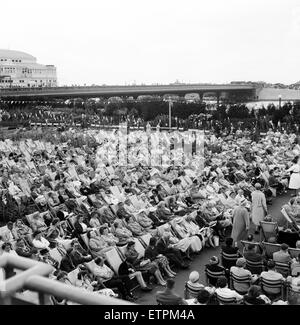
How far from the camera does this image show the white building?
475ft

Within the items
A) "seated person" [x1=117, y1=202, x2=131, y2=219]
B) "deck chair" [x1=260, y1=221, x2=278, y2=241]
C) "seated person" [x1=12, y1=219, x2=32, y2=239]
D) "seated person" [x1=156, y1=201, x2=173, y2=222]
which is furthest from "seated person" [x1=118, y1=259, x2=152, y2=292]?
"seated person" [x1=156, y1=201, x2=173, y2=222]

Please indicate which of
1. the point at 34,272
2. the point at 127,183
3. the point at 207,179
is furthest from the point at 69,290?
the point at 207,179

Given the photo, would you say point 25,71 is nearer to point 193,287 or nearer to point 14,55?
point 14,55

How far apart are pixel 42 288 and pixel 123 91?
3796 inches

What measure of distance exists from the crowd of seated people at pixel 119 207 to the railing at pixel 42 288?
532cm

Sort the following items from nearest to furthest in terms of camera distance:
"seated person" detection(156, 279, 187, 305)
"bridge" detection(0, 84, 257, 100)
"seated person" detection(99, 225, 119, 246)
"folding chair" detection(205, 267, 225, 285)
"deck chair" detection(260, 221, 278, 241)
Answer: "seated person" detection(156, 279, 187, 305) < "folding chair" detection(205, 267, 225, 285) < "seated person" detection(99, 225, 119, 246) < "deck chair" detection(260, 221, 278, 241) < "bridge" detection(0, 84, 257, 100)

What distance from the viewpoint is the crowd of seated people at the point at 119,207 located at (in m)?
8.39

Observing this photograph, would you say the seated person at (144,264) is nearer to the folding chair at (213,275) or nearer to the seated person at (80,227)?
the folding chair at (213,275)

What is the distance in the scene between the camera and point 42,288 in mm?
1734

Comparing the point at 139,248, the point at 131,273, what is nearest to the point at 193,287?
the point at 131,273

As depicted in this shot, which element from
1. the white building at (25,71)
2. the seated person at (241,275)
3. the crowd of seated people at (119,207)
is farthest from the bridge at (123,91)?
the seated person at (241,275)

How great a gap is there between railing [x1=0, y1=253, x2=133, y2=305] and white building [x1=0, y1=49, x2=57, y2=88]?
14207 centimetres

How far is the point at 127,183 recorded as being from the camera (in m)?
14.5

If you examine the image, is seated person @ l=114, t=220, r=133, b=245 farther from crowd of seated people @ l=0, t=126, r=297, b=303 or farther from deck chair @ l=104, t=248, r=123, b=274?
deck chair @ l=104, t=248, r=123, b=274
